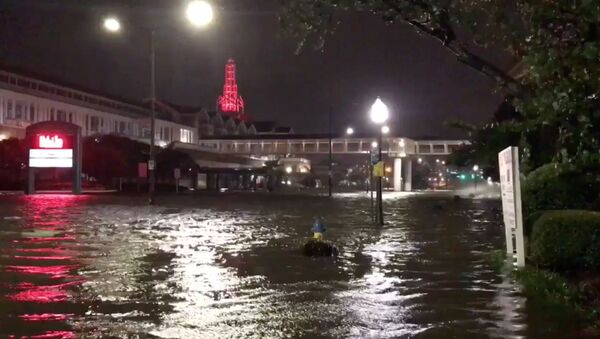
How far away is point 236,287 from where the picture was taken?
10617 millimetres

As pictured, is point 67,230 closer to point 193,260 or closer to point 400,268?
point 193,260

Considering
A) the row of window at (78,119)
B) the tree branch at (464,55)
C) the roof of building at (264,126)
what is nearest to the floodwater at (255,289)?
the tree branch at (464,55)

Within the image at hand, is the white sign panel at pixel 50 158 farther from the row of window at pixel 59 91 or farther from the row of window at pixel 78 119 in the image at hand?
the row of window at pixel 59 91

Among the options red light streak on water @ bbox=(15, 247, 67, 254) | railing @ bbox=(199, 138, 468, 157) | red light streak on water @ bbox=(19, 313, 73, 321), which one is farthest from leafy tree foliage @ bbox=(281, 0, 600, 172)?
railing @ bbox=(199, 138, 468, 157)

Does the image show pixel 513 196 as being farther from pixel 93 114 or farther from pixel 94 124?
pixel 94 124

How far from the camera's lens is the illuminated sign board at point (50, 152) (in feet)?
176

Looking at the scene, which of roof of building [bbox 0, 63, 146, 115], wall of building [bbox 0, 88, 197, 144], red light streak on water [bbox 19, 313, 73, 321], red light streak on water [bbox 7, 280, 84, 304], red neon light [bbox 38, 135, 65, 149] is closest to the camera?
red light streak on water [bbox 19, 313, 73, 321]

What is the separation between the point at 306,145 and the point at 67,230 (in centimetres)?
9483

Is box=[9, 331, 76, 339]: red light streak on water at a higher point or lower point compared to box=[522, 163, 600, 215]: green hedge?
lower

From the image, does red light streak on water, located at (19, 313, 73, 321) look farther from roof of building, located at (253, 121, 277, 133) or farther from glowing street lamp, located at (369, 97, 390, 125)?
roof of building, located at (253, 121, 277, 133)

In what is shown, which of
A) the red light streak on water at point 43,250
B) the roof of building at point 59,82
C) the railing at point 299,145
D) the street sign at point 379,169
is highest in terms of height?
the roof of building at point 59,82

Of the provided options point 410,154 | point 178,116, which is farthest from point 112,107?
point 410,154

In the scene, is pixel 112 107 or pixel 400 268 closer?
pixel 400 268

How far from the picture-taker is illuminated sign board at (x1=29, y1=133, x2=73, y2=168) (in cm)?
5350
